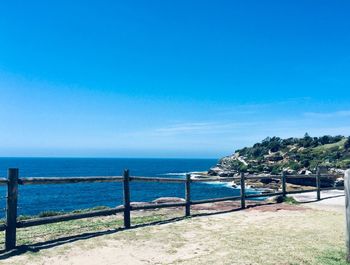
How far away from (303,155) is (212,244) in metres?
66.7

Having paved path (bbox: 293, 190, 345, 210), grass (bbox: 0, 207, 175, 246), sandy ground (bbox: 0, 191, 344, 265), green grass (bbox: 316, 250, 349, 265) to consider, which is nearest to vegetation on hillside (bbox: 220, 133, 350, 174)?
paved path (bbox: 293, 190, 345, 210)

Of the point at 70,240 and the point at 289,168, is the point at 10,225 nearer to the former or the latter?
the point at 70,240

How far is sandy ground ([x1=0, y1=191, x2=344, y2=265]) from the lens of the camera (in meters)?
7.97

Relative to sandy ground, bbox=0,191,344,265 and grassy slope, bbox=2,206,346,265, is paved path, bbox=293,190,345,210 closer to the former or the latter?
sandy ground, bbox=0,191,344,265

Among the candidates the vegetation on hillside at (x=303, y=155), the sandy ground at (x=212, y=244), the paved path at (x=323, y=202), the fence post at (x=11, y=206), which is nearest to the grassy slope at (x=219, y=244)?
the sandy ground at (x=212, y=244)

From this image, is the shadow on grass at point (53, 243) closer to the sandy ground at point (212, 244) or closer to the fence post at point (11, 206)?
the sandy ground at point (212, 244)

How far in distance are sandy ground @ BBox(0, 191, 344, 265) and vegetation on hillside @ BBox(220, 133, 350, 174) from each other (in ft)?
135

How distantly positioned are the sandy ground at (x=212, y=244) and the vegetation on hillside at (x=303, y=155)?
41.2 meters

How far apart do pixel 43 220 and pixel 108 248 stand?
2010mm

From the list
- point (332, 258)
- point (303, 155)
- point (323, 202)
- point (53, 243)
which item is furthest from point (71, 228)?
point (303, 155)

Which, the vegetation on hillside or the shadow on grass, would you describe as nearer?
the shadow on grass

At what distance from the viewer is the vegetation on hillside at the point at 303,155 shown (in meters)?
60.7

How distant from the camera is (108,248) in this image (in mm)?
8961

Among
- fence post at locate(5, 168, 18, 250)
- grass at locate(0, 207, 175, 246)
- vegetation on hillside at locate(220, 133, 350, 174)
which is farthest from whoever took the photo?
vegetation on hillside at locate(220, 133, 350, 174)
